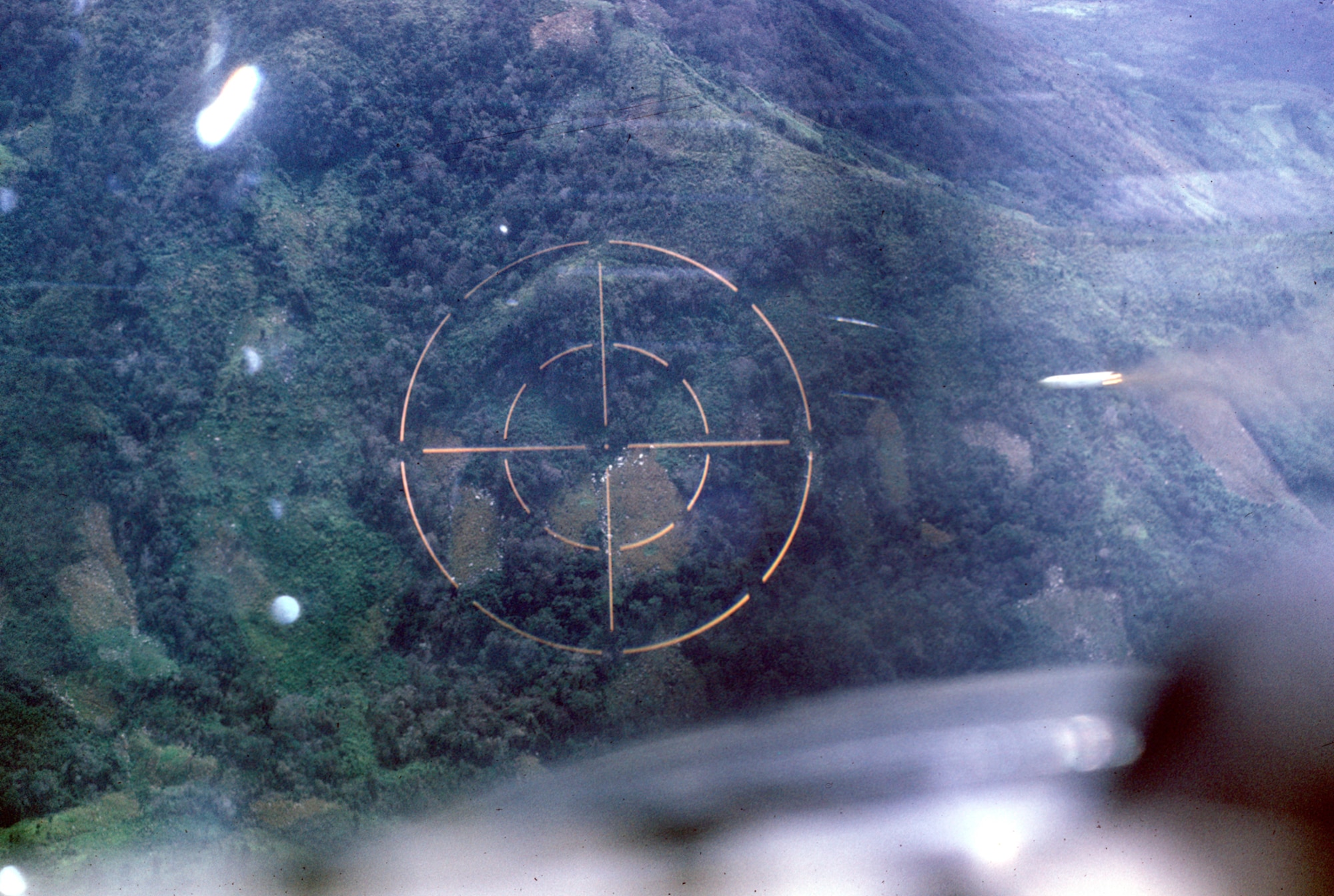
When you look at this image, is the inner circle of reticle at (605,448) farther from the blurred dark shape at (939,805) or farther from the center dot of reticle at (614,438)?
the blurred dark shape at (939,805)

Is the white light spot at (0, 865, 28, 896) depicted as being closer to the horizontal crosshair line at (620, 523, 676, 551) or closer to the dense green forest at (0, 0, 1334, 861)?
the dense green forest at (0, 0, 1334, 861)

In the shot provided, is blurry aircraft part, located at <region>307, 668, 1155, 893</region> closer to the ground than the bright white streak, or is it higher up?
closer to the ground

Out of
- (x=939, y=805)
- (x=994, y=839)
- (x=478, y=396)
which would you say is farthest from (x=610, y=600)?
(x=994, y=839)

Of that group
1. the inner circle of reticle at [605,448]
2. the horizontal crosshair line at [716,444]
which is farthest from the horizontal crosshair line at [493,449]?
the horizontal crosshair line at [716,444]

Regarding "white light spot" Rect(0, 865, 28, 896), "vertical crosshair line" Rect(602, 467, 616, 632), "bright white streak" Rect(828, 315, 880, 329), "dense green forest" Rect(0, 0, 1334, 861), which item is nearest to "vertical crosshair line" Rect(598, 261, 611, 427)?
"dense green forest" Rect(0, 0, 1334, 861)

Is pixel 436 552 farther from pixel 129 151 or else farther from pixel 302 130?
pixel 129 151

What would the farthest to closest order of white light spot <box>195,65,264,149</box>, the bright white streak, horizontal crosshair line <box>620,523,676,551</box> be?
white light spot <box>195,65,264,149</box>, the bright white streak, horizontal crosshair line <box>620,523,676,551</box>
